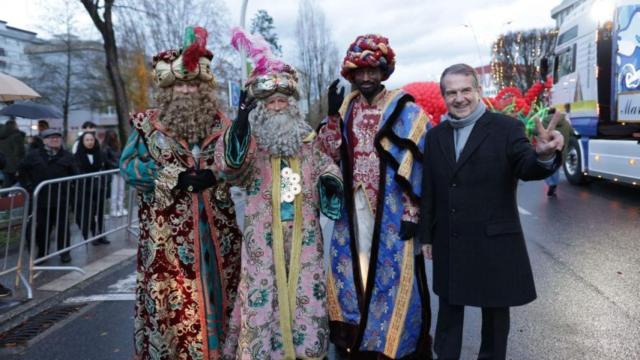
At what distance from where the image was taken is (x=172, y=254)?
11.0 ft

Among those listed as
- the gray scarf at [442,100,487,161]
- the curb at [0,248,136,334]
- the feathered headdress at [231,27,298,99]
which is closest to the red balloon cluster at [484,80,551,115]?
the gray scarf at [442,100,487,161]

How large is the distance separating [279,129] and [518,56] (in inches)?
1877

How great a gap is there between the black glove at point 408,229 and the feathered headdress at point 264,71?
3.43 feet

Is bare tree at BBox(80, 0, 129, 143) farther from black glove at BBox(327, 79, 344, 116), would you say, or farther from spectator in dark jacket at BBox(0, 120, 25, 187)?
black glove at BBox(327, 79, 344, 116)

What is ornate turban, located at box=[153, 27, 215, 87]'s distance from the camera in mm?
3213

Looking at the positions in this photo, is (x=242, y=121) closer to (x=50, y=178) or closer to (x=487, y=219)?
(x=487, y=219)

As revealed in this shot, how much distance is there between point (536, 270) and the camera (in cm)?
584

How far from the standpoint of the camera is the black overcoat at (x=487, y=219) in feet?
9.53

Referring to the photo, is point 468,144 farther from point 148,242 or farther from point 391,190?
point 148,242

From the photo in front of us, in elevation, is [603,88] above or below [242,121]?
above

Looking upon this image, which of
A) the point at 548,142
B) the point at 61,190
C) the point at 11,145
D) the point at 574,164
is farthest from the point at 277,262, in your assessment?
the point at 574,164

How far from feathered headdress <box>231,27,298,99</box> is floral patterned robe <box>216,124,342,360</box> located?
315 millimetres

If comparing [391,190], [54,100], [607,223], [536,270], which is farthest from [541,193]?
[54,100]

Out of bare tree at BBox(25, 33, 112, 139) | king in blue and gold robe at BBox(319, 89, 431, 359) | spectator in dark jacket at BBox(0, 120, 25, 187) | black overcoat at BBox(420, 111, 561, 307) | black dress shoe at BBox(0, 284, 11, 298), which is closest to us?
black overcoat at BBox(420, 111, 561, 307)
